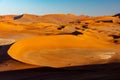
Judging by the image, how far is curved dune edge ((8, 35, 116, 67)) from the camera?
2169 cm

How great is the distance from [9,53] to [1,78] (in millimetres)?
5678

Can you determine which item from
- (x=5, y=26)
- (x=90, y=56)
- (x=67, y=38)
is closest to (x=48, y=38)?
(x=67, y=38)

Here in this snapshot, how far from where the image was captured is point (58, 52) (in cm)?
2642

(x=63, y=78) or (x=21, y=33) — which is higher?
(x=63, y=78)

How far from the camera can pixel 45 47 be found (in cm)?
2806

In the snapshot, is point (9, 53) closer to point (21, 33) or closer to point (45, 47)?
point (45, 47)

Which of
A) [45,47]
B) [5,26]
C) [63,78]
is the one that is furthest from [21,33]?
[63,78]

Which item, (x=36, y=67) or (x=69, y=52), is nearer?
(x=36, y=67)

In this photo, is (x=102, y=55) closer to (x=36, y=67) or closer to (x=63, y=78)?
(x=36, y=67)

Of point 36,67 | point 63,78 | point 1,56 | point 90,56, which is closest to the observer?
point 63,78

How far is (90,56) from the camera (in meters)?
25.1

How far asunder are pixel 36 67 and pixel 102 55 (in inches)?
410

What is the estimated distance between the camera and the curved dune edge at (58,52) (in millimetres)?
21688

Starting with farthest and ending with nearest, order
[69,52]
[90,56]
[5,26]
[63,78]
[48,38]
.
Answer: [5,26] → [48,38] → [69,52] → [90,56] → [63,78]
